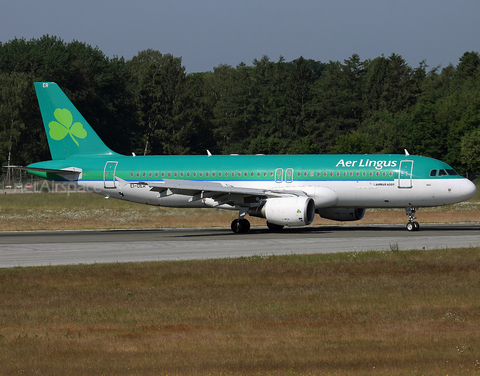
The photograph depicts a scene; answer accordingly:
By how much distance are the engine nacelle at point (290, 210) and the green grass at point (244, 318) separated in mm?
10805

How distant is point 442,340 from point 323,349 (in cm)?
213

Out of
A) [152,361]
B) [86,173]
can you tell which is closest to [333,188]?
[86,173]

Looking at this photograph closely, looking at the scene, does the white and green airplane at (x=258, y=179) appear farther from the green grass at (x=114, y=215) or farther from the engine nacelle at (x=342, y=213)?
the green grass at (x=114, y=215)

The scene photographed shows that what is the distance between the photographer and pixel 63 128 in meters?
39.7

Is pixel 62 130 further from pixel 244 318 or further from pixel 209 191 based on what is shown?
pixel 244 318

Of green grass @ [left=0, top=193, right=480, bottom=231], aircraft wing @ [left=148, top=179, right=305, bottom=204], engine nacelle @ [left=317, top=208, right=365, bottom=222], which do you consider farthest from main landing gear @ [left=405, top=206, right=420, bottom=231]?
green grass @ [left=0, top=193, right=480, bottom=231]

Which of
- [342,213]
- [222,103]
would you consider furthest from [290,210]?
[222,103]

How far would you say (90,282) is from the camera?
60.2ft

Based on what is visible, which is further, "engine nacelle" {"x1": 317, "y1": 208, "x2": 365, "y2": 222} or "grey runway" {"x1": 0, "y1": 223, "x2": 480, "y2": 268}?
"engine nacelle" {"x1": 317, "y1": 208, "x2": 365, "y2": 222}

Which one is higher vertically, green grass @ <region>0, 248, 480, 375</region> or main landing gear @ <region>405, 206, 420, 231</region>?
main landing gear @ <region>405, 206, 420, 231</region>

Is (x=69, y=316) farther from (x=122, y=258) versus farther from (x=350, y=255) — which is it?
(x=350, y=255)

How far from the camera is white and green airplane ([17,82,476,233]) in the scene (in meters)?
33.5

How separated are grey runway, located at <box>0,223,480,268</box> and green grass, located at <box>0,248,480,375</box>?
3.38 meters

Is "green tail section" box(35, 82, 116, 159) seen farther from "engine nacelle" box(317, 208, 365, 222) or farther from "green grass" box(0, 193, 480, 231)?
"engine nacelle" box(317, 208, 365, 222)
